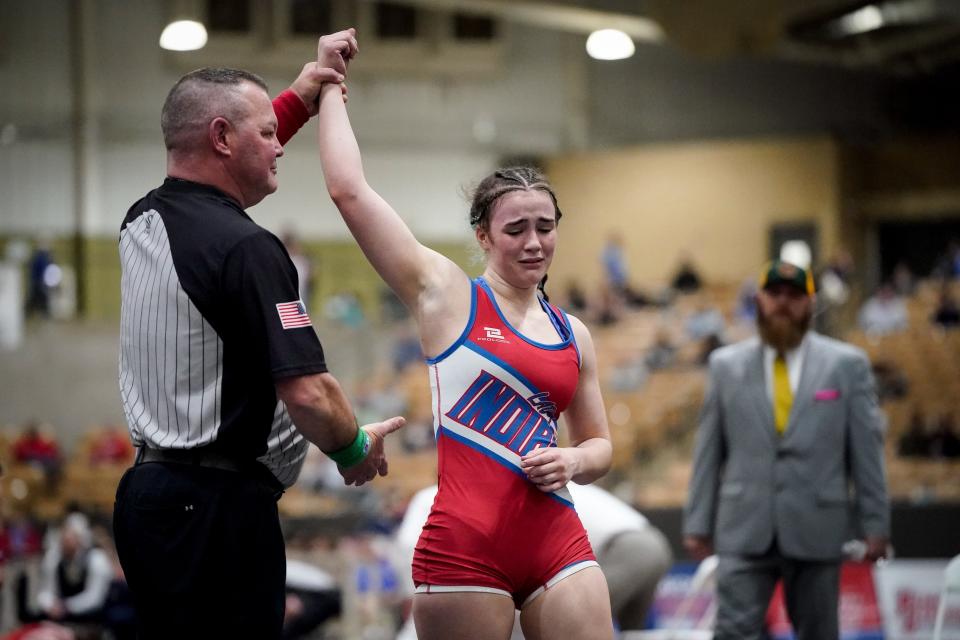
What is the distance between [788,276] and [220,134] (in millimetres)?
2942

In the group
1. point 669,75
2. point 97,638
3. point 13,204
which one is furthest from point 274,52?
point 97,638

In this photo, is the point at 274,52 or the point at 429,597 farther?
the point at 274,52

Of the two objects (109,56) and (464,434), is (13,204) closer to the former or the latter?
(109,56)

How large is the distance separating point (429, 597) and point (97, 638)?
313 inches

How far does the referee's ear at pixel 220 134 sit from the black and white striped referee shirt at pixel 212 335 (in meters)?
0.14

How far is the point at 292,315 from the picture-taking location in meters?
3.00

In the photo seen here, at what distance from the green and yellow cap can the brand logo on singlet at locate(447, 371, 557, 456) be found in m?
2.31

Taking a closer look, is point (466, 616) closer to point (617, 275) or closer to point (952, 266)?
point (617, 275)

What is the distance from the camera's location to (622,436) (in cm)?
1594

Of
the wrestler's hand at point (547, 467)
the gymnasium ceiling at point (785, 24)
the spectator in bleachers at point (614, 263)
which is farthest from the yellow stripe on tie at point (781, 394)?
the spectator in bleachers at point (614, 263)

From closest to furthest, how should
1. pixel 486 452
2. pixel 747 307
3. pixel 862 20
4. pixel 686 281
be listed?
pixel 486 452, pixel 747 307, pixel 862 20, pixel 686 281

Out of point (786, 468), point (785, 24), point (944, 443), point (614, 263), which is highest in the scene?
point (785, 24)

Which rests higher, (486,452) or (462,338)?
(462,338)

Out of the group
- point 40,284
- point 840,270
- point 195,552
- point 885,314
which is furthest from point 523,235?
point 40,284
